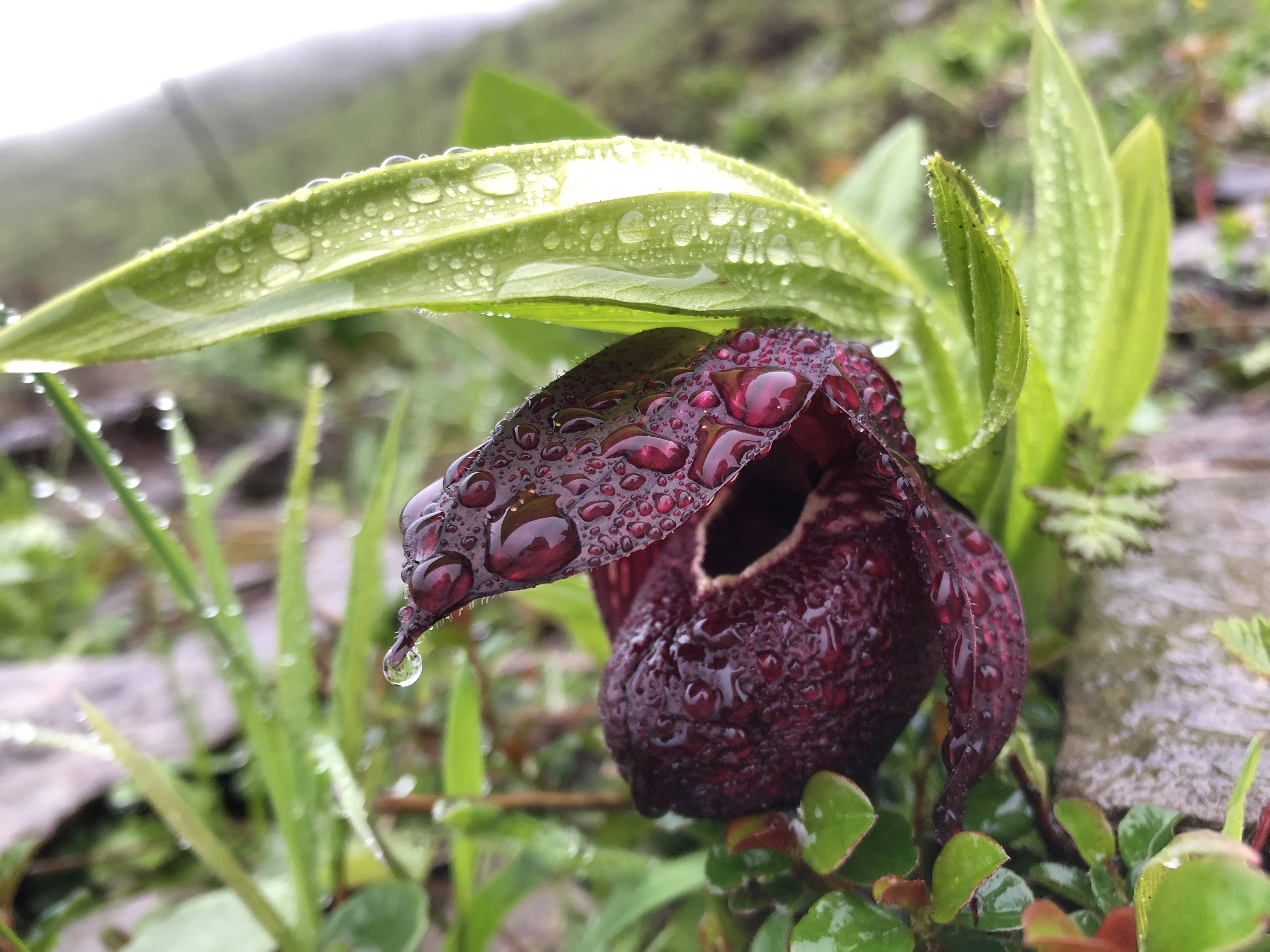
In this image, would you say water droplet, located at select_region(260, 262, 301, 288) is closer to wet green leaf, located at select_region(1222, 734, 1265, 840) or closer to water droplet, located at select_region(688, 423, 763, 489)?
water droplet, located at select_region(688, 423, 763, 489)

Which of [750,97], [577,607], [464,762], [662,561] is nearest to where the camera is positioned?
[662,561]

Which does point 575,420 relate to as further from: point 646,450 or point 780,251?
point 780,251

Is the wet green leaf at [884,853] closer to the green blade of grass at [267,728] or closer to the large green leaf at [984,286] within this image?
the large green leaf at [984,286]

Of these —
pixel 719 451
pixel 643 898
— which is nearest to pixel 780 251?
pixel 719 451

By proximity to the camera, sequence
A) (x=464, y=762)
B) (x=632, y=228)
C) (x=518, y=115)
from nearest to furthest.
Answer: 1. (x=632, y=228)
2. (x=464, y=762)
3. (x=518, y=115)

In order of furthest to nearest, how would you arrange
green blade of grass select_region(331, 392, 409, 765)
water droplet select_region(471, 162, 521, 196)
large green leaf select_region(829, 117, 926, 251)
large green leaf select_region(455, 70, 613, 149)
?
large green leaf select_region(829, 117, 926, 251) → large green leaf select_region(455, 70, 613, 149) → green blade of grass select_region(331, 392, 409, 765) → water droplet select_region(471, 162, 521, 196)

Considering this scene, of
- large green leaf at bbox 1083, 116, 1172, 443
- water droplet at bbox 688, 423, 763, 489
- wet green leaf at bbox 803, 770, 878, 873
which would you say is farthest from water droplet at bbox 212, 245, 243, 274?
large green leaf at bbox 1083, 116, 1172, 443

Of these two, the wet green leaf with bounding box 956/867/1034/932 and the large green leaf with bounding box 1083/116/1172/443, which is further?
the large green leaf with bounding box 1083/116/1172/443
